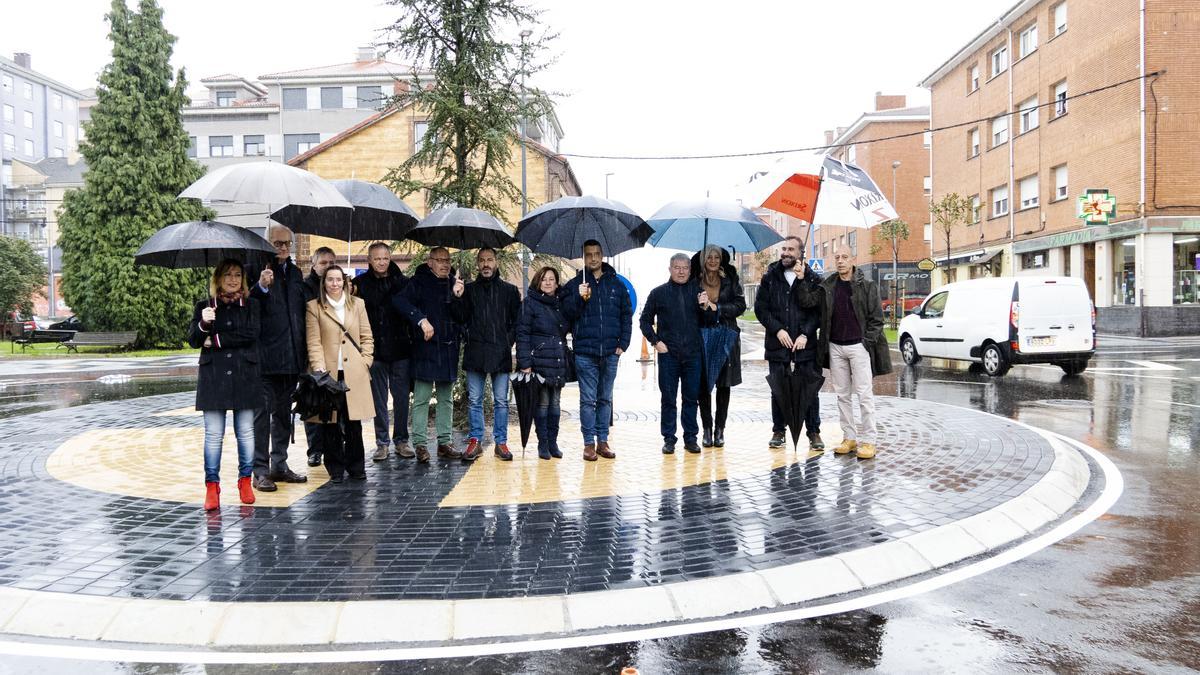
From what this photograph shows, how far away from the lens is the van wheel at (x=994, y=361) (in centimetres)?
1605

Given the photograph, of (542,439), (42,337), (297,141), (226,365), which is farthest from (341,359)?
(297,141)

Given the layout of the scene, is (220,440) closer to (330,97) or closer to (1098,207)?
(1098,207)

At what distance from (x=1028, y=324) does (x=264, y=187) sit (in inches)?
568

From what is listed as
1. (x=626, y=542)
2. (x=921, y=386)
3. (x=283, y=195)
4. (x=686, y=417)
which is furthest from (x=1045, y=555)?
(x=921, y=386)

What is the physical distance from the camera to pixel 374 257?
24.5 feet

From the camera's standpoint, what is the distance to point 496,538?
5.21 m

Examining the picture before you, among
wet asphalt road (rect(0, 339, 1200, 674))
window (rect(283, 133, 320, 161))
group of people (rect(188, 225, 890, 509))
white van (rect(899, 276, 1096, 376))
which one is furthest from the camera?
window (rect(283, 133, 320, 161))

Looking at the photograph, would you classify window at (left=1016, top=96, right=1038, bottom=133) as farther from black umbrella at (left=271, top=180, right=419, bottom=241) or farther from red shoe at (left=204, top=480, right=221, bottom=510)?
red shoe at (left=204, top=480, right=221, bottom=510)

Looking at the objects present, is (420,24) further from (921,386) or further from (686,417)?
(921,386)

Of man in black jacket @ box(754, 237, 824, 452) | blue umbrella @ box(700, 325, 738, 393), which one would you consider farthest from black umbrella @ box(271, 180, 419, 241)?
man in black jacket @ box(754, 237, 824, 452)

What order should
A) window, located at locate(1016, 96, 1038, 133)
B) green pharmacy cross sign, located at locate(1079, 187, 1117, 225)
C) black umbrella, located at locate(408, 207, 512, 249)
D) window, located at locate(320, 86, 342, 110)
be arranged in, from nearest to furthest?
black umbrella, located at locate(408, 207, 512, 249), green pharmacy cross sign, located at locate(1079, 187, 1117, 225), window, located at locate(1016, 96, 1038, 133), window, located at locate(320, 86, 342, 110)

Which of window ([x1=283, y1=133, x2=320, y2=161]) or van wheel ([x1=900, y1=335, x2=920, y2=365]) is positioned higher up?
window ([x1=283, y1=133, x2=320, y2=161])

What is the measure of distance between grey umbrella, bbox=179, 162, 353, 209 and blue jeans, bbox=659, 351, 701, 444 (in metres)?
3.32

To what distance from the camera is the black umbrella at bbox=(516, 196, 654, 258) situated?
7754 mm
